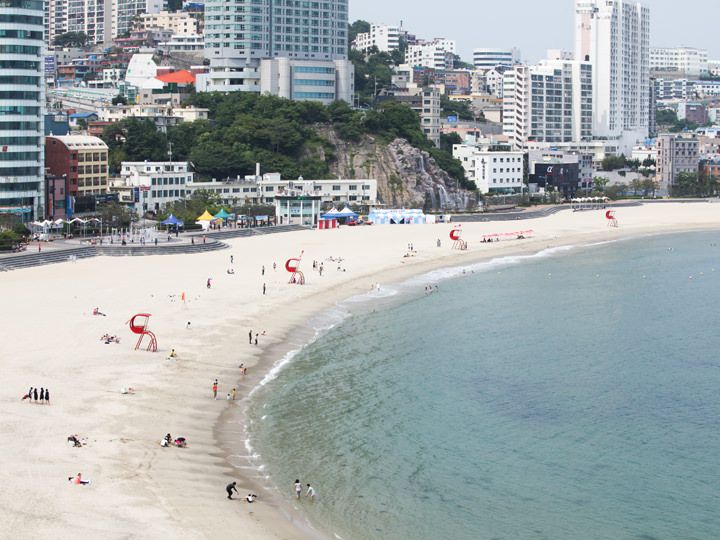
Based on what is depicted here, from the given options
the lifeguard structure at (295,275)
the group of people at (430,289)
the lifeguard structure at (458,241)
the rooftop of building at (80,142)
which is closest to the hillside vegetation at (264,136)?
the rooftop of building at (80,142)

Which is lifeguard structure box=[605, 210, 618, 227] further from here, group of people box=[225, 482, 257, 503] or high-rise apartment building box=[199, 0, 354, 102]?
group of people box=[225, 482, 257, 503]

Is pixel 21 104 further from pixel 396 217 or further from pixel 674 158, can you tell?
pixel 674 158

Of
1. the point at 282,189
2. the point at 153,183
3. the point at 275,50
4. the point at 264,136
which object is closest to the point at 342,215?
the point at 282,189

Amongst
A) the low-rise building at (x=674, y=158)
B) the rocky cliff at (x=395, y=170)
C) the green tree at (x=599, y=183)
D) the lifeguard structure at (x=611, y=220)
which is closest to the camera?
the lifeguard structure at (x=611, y=220)

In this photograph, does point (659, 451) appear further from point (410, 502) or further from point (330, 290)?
point (330, 290)

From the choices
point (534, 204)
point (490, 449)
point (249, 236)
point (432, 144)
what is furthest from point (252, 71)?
point (490, 449)

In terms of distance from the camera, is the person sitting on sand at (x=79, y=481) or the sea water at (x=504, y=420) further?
the sea water at (x=504, y=420)

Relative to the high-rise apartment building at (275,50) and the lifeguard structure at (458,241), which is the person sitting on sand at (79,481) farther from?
the high-rise apartment building at (275,50)
